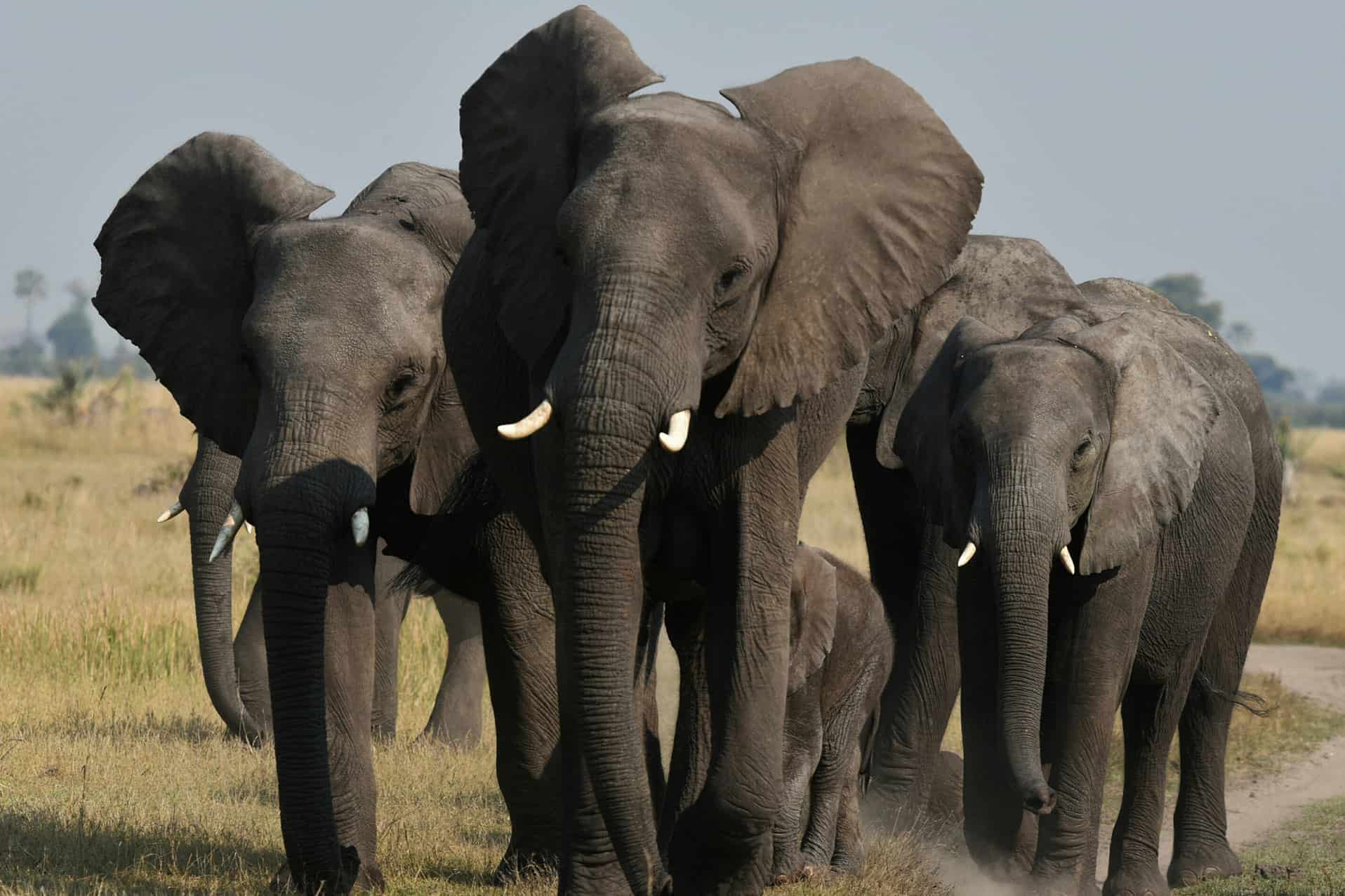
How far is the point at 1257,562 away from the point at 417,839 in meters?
4.18

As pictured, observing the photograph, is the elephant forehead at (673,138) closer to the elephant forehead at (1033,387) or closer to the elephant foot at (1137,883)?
the elephant forehead at (1033,387)

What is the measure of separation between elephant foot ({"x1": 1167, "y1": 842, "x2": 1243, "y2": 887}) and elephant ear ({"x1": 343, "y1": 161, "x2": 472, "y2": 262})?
4231mm

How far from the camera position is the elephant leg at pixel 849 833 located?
7.29m

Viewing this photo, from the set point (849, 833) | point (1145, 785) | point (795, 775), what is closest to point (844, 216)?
point (795, 775)

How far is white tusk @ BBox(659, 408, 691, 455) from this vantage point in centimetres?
464

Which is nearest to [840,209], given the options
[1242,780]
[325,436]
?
[325,436]

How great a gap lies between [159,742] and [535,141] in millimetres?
4346

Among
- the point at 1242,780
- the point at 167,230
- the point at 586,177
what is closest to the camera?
the point at 586,177

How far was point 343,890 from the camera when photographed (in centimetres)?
571

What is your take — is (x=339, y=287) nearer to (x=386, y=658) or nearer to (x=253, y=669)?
(x=386, y=658)

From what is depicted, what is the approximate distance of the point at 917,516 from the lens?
8852 mm

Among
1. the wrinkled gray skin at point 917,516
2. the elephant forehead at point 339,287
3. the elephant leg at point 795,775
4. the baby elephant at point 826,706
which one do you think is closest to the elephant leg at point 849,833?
the baby elephant at point 826,706

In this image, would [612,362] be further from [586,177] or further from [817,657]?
[817,657]

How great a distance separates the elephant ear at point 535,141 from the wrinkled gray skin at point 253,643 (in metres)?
2.78
